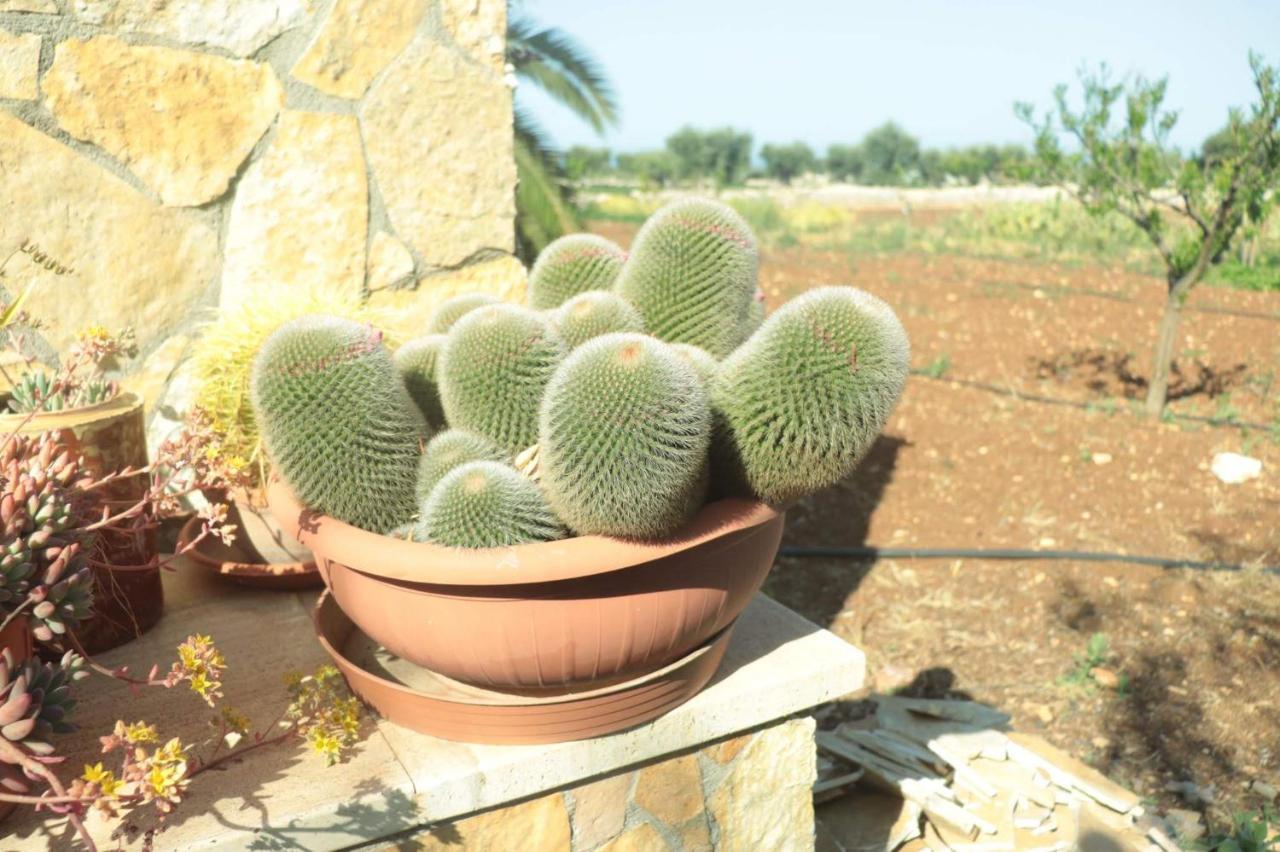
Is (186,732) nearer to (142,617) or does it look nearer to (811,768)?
(142,617)

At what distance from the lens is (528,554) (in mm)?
1277

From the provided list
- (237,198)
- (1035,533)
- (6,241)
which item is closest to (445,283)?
(237,198)

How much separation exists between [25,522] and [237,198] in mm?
1362

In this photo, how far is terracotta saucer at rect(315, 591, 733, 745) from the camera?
141 cm

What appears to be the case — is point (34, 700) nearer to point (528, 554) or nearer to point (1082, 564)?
point (528, 554)

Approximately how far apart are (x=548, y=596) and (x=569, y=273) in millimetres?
827

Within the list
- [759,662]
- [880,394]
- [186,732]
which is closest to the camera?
[880,394]

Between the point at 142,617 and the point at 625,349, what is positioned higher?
the point at 625,349

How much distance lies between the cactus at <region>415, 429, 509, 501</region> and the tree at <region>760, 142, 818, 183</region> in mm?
50389

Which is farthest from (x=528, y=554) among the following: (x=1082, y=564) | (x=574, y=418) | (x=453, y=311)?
(x=1082, y=564)

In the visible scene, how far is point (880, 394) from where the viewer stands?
4.45 feet

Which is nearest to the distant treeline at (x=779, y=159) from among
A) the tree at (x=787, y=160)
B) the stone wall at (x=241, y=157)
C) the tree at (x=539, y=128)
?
the tree at (x=787, y=160)

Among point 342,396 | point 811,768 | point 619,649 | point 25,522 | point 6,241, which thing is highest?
point 6,241

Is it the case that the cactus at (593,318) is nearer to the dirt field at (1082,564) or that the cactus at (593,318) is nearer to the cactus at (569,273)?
the cactus at (569,273)
